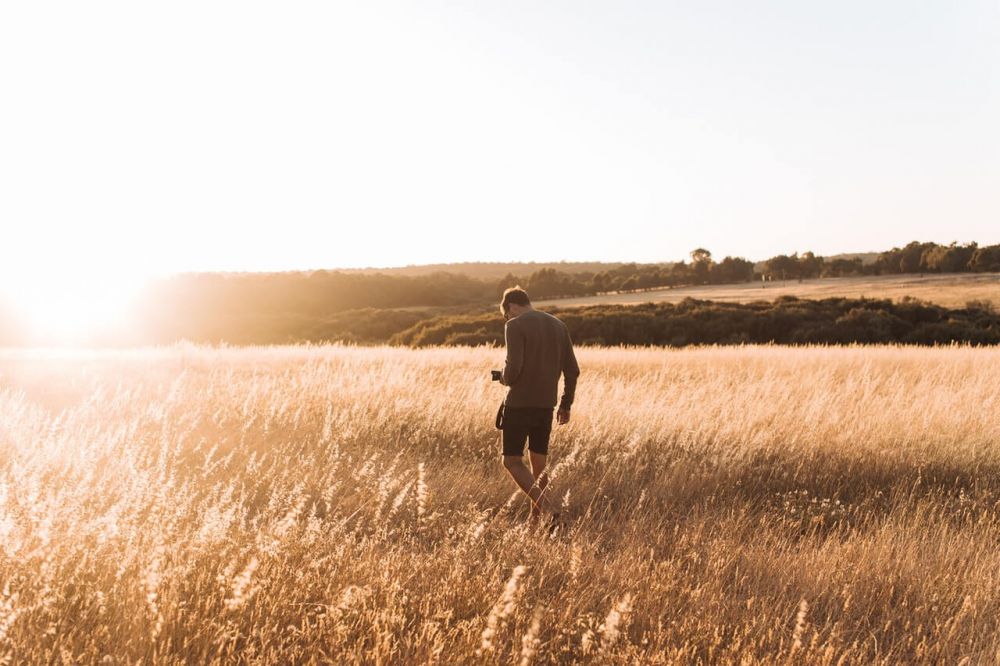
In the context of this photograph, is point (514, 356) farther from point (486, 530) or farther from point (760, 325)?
point (760, 325)

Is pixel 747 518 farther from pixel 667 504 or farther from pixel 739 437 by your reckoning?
pixel 739 437

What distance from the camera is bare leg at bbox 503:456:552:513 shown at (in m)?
5.88

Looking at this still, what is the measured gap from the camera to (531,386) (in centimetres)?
604

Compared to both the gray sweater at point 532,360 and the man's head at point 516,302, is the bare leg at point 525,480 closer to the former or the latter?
the gray sweater at point 532,360

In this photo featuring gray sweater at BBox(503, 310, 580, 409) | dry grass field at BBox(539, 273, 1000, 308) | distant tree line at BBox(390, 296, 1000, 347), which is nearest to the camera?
gray sweater at BBox(503, 310, 580, 409)

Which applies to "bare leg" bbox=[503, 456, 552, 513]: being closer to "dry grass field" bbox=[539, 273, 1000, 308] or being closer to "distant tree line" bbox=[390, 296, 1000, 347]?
"distant tree line" bbox=[390, 296, 1000, 347]

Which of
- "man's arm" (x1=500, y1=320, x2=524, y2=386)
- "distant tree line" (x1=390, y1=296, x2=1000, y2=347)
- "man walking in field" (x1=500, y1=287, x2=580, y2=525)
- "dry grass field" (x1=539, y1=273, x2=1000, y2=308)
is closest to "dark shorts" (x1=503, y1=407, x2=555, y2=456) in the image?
"man walking in field" (x1=500, y1=287, x2=580, y2=525)

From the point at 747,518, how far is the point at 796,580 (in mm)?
1648

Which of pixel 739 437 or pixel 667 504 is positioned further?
pixel 739 437

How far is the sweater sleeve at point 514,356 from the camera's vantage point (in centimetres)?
596

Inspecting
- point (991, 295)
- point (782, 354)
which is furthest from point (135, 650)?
point (991, 295)

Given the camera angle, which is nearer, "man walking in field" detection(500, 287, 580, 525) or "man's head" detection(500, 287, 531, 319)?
"man walking in field" detection(500, 287, 580, 525)

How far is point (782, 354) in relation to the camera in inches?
801

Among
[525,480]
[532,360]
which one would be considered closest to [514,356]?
[532,360]
